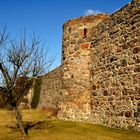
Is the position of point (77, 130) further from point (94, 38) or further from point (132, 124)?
point (94, 38)

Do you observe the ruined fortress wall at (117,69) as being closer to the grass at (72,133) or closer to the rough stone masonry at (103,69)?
the rough stone masonry at (103,69)

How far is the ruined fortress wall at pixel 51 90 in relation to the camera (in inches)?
899

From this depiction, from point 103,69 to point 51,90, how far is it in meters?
12.3

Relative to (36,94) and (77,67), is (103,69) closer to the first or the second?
(77,67)

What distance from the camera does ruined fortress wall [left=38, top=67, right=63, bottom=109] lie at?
22.8 m

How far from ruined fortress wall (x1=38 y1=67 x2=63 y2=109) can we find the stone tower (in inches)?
316

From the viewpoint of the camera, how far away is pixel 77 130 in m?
10.9

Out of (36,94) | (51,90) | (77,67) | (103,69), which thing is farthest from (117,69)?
(36,94)

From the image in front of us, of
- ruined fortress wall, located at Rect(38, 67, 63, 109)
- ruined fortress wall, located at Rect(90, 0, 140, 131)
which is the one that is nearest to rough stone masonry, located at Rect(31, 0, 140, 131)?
ruined fortress wall, located at Rect(90, 0, 140, 131)

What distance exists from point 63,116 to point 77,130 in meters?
2.87

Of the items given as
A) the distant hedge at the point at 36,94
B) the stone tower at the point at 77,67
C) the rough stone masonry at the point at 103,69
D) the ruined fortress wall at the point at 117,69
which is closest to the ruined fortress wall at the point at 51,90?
the distant hedge at the point at 36,94

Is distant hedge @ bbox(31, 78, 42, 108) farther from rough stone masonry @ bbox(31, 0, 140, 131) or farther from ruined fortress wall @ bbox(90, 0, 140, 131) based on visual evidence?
ruined fortress wall @ bbox(90, 0, 140, 131)

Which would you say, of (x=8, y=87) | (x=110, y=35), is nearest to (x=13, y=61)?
(x=8, y=87)

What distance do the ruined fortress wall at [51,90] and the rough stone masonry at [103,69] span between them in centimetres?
823
